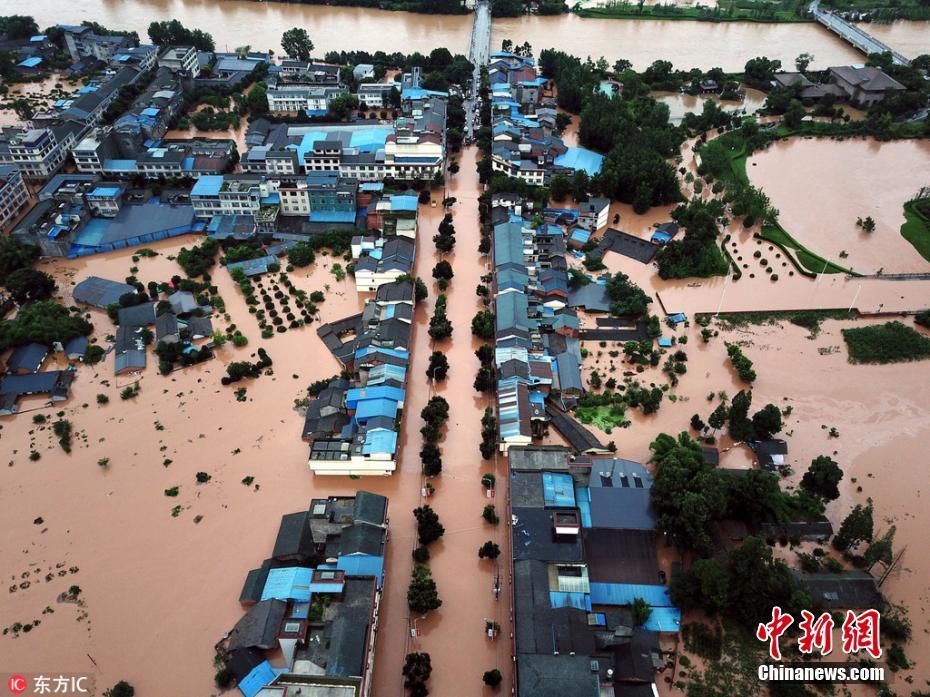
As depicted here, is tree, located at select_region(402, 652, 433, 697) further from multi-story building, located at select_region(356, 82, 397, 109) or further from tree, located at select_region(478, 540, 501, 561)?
multi-story building, located at select_region(356, 82, 397, 109)

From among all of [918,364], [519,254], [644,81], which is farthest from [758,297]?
[644,81]

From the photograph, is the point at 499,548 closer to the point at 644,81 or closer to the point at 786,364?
the point at 786,364

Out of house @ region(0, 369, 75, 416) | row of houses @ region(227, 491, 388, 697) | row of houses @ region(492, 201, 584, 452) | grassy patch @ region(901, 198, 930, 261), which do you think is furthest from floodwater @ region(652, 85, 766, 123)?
house @ region(0, 369, 75, 416)

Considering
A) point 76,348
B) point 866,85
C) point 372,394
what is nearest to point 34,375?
point 76,348

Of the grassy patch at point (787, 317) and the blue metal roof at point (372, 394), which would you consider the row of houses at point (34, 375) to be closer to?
the blue metal roof at point (372, 394)

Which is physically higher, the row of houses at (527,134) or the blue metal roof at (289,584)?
the row of houses at (527,134)

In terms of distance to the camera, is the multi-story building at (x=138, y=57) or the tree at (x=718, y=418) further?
the multi-story building at (x=138, y=57)

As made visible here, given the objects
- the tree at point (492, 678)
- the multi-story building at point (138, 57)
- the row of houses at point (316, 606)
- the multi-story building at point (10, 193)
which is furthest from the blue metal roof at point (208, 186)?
the tree at point (492, 678)
